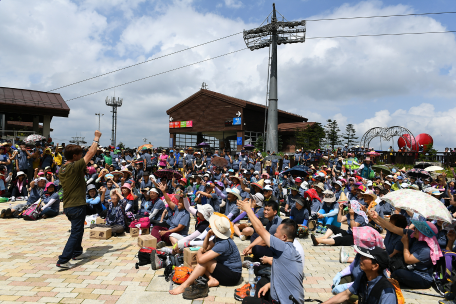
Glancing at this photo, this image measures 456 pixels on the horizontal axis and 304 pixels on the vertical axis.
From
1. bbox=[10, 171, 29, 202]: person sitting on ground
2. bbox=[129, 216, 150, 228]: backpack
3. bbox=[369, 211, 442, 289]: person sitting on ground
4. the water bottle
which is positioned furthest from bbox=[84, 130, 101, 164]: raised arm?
bbox=[10, 171, 29, 202]: person sitting on ground

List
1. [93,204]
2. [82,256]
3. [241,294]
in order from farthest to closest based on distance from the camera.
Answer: [93,204] < [82,256] < [241,294]

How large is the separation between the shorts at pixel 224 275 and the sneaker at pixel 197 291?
0.26 m

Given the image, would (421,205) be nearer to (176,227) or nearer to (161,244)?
(176,227)

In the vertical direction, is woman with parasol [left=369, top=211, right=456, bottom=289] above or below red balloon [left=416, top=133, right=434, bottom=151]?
below

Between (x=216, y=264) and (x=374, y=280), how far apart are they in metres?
2.36

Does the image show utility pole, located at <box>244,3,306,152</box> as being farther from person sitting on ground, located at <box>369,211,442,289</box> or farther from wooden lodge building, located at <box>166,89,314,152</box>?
person sitting on ground, located at <box>369,211,442,289</box>

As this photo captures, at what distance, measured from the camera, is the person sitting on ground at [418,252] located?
445cm

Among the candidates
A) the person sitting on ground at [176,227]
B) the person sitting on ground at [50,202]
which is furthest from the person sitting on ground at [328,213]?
the person sitting on ground at [50,202]

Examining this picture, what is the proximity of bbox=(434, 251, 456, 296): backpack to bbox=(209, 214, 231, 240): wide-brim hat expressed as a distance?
3.43m

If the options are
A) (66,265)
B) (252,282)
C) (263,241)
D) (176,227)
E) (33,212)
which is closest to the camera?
(252,282)

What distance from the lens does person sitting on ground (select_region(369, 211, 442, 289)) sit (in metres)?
4.45

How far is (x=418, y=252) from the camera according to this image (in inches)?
178

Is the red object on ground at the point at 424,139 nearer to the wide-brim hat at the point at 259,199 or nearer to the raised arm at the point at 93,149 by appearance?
the wide-brim hat at the point at 259,199

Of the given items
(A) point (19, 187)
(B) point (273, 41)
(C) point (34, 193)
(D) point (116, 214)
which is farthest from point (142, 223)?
(B) point (273, 41)
